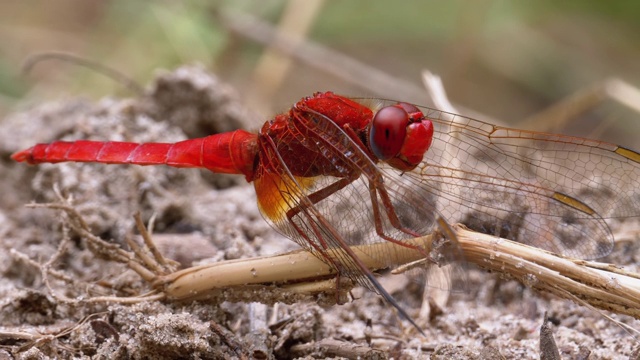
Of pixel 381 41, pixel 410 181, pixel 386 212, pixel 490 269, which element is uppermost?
pixel 381 41

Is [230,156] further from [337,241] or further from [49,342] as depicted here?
[49,342]

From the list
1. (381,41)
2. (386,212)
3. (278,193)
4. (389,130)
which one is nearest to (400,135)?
(389,130)

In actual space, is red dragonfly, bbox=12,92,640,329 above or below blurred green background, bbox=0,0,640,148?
below

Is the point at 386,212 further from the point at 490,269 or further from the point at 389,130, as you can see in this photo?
the point at 490,269

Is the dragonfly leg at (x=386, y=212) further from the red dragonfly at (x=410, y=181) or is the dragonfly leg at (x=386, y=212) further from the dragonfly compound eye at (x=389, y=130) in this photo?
the dragonfly compound eye at (x=389, y=130)

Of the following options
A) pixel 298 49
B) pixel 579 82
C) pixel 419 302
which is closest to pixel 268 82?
pixel 298 49

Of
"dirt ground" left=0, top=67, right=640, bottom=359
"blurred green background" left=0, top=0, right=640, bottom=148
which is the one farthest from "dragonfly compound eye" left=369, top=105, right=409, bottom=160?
"blurred green background" left=0, top=0, right=640, bottom=148

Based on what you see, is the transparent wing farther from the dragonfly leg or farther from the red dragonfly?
the dragonfly leg
